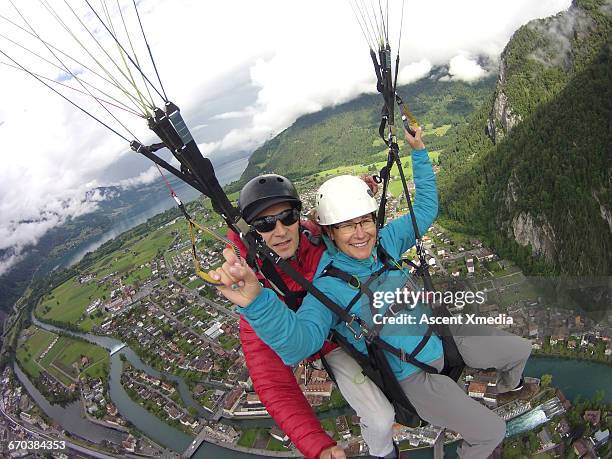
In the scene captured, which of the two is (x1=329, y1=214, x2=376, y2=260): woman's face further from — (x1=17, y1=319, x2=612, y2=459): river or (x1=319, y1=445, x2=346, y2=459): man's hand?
(x1=17, y1=319, x2=612, y2=459): river

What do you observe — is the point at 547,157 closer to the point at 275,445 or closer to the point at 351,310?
the point at 275,445

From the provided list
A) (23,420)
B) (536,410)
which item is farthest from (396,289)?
(23,420)

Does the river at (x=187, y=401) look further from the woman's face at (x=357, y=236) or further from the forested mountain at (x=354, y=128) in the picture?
the forested mountain at (x=354, y=128)

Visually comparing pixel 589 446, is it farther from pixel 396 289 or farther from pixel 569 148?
pixel 569 148

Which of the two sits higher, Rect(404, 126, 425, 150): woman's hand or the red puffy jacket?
Rect(404, 126, 425, 150): woman's hand

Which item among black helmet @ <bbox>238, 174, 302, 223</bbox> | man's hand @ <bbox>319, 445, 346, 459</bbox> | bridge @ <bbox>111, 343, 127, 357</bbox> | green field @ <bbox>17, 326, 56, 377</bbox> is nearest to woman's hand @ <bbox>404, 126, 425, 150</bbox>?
black helmet @ <bbox>238, 174, 302, 223</bbox>

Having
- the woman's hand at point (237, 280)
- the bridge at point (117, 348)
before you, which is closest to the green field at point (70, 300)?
the bridge at point (117, 348)

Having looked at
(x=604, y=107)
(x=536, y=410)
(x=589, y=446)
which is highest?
(x=604, y=107)
